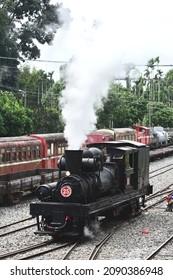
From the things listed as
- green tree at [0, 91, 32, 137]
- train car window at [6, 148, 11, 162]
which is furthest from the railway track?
green tree at [0, 91, 32, 137]

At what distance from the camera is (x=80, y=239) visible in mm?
15320

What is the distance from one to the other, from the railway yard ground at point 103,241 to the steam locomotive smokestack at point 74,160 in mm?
1955

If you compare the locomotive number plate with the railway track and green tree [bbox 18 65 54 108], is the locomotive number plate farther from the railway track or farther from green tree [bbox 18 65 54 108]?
green tree [bbox 18 65 54 108]

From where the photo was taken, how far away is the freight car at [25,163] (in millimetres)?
22086

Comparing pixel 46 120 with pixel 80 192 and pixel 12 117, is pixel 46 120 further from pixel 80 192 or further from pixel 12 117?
pixel 80 192

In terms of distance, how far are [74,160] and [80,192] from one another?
0.87 metres

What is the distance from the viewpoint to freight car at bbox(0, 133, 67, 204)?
870 inches

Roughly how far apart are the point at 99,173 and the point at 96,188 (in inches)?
17.8

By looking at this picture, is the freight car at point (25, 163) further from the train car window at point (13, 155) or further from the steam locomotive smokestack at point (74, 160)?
the steam locomotive smokestack at point (74, 160)

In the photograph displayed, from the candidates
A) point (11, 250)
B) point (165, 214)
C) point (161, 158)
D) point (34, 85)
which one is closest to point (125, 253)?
point (11, 250)

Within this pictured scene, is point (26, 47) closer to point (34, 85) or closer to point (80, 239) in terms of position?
point (34, 85)

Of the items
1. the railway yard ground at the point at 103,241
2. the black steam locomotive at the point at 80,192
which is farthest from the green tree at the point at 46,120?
the black steam locomotive at the point at 80,192

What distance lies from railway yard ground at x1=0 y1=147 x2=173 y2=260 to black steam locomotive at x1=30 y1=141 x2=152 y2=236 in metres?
0.49

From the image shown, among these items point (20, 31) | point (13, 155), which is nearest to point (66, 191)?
point (13, 155)
